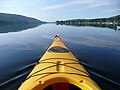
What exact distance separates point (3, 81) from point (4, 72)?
6.63 feet

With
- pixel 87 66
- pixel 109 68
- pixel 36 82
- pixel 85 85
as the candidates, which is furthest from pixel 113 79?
pixel 36 82

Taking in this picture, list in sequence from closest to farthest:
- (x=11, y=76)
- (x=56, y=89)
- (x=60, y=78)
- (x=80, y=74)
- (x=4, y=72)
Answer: (x=60, y=78) → (x=80, y=74) → (x=56, y=89) → (x=11, y=76) → (x=4, y=72)

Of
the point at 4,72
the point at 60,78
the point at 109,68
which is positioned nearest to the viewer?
the point at 60,78

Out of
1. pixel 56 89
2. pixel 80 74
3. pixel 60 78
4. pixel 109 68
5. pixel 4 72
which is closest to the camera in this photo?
pixel 60 78

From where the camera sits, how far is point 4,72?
1459cm

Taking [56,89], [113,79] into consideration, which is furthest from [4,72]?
[113,79]

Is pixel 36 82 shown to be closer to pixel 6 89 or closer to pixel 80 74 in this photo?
pixel 80 74

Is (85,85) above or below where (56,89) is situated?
above

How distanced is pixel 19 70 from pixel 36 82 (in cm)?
726

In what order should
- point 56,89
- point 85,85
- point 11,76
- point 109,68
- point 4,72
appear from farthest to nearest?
point 109,68
point 4,72
point 11,76
point 56,89
point 85,85

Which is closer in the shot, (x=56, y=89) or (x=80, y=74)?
(x=80, y=74)

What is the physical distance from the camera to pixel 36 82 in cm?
845

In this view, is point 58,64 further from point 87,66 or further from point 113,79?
point 87,66

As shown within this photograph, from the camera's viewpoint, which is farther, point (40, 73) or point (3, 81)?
point (3, 81)
